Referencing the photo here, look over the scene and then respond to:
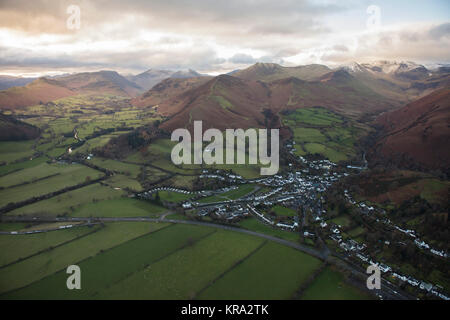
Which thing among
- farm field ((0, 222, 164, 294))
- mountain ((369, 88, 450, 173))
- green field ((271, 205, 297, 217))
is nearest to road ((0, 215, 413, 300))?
farm field ((0, 222, 164, 294))

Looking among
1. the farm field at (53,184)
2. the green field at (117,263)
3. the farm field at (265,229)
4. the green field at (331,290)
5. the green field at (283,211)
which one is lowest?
the green field at (331,290)

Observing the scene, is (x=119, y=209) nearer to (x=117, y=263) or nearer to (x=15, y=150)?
(x=117, y=263)

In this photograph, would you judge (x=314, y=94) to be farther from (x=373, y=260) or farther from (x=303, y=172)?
(x=373, y=260)

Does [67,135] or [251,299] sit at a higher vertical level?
[67,135]

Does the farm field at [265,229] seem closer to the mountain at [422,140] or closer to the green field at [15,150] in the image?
the mountain at [422,140]

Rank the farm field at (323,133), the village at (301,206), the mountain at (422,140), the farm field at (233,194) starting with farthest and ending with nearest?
the farm field at (323,133) → the mountain at (422,140) → the farm field at (233,194) → the village at (301,206)

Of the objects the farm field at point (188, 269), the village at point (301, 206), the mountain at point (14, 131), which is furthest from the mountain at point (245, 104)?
the farm field at point (188, 269)
